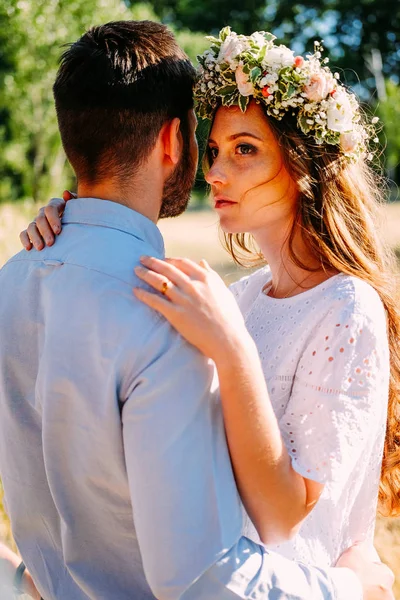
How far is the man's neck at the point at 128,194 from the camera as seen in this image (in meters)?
1.96

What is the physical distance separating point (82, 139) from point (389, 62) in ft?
184

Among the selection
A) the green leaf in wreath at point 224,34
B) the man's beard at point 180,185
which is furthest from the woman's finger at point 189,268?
the green leaf in wreath at point 224,34

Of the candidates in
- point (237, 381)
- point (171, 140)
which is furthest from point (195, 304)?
point (171, 140)

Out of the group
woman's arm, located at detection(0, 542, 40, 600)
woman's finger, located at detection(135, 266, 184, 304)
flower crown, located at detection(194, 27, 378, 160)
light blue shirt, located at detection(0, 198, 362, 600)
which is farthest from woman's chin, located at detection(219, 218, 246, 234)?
woman's arm, located at detection(0, 542, 40, 600)

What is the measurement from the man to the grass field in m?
1.43

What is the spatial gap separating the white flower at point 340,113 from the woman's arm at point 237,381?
111cm

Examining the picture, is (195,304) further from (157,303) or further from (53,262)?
(53,262)

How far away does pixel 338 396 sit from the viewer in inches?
85.4

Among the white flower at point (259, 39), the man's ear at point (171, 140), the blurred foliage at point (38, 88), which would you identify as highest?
the blurred foliage at point (38, 88)

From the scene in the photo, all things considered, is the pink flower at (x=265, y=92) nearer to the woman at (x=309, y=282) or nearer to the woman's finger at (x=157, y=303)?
the woman at (x=309, y=282)

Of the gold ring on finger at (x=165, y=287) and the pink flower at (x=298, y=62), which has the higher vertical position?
the pink flower at (x=298, y=62)

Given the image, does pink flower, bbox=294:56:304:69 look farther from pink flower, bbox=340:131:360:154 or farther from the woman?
pink flower, bbox=340:131:360:154

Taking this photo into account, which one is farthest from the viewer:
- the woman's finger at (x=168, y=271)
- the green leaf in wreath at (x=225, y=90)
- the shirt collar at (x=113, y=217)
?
the green leaf in wreath at (x=225, y=90)

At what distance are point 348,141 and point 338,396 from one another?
1065 mm
